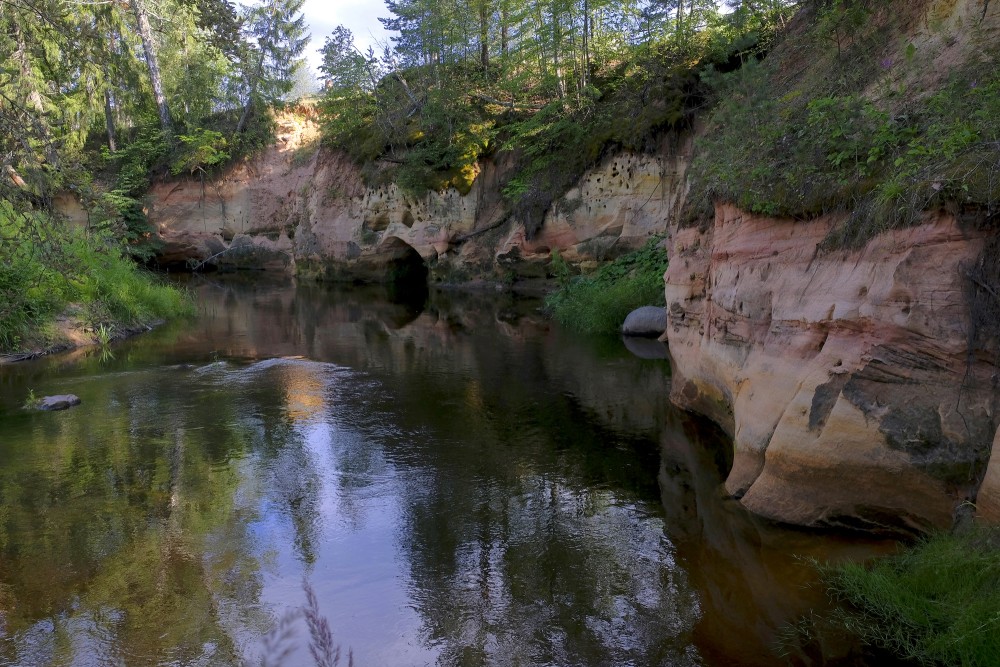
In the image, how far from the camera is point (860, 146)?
6.51 m

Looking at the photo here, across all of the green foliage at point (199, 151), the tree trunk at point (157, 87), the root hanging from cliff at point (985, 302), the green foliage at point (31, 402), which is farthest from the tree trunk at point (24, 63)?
the tree trunk at point (157, 87)

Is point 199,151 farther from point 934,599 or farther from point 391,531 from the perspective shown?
point 934,599

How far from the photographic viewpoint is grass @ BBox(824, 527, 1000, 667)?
3914 millimetres

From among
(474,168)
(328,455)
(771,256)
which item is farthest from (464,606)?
(474,168)

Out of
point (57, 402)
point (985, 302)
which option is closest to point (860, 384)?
point (985, 302)

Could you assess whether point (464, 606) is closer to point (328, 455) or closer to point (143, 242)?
point (328, 455)

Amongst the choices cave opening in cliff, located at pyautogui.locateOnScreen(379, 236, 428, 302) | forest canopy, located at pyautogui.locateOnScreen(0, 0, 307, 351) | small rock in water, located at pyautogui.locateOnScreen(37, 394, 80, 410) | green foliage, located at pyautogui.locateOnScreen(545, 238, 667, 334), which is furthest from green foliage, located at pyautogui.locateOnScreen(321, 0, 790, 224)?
small rock in water, located at pyautogui.locateOnScreen(37, 394, 80, 410)

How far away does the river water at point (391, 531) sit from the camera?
4723 millimetres

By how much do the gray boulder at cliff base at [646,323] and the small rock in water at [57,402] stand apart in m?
10.7

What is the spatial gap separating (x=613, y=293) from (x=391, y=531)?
12.0 metres

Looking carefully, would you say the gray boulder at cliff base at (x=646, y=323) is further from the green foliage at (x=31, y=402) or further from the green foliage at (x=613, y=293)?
the green foliage at (x=31, y=402)

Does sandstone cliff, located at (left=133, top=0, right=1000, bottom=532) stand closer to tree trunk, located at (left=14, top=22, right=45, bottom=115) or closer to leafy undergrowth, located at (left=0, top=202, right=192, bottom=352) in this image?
tree trunk, located at (left=14, top=22, right=45, bottom=115)

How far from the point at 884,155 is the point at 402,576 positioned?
16.9 ft

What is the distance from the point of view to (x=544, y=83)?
78.4ft
